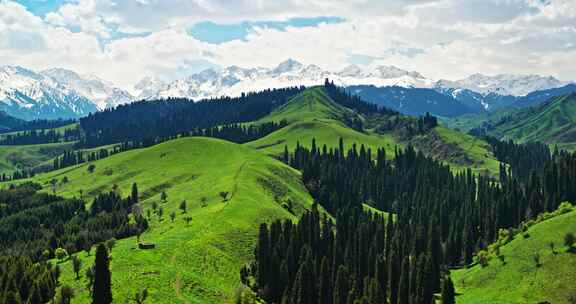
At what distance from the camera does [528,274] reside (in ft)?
453

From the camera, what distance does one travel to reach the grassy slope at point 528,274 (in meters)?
A: 129

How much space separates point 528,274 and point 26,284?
113448 millimetres

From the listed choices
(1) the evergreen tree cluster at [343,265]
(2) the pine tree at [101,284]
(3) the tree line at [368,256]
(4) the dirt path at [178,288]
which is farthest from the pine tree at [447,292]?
(2) the pine tree at [101,284]

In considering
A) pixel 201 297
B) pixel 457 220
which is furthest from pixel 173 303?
pixel 457 220

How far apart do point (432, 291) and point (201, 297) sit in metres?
55.7

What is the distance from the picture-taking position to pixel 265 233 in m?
149

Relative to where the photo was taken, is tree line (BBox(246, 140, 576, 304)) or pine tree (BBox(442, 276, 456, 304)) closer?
pine tree (BBox(442, 276, 456, 304))

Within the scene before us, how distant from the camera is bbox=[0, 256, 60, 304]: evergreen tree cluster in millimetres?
110875

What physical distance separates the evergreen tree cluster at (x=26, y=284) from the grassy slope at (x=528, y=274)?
92.0 meters

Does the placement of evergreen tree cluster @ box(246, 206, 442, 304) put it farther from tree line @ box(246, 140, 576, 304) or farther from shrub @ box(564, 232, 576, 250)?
shrub @ box(564, 232, 576, 250)

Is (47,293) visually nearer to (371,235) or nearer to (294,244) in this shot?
(294,244)


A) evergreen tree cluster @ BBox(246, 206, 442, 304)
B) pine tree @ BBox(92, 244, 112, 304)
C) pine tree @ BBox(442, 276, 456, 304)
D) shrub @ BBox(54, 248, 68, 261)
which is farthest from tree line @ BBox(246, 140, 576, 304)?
shrub @ BBox(54, 248, 68, 261)

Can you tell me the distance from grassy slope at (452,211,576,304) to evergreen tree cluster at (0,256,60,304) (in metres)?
92.0

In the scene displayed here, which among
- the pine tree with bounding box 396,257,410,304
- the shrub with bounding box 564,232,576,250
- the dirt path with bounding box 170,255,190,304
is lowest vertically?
the pine tree with bounding box 396,257,410,304
